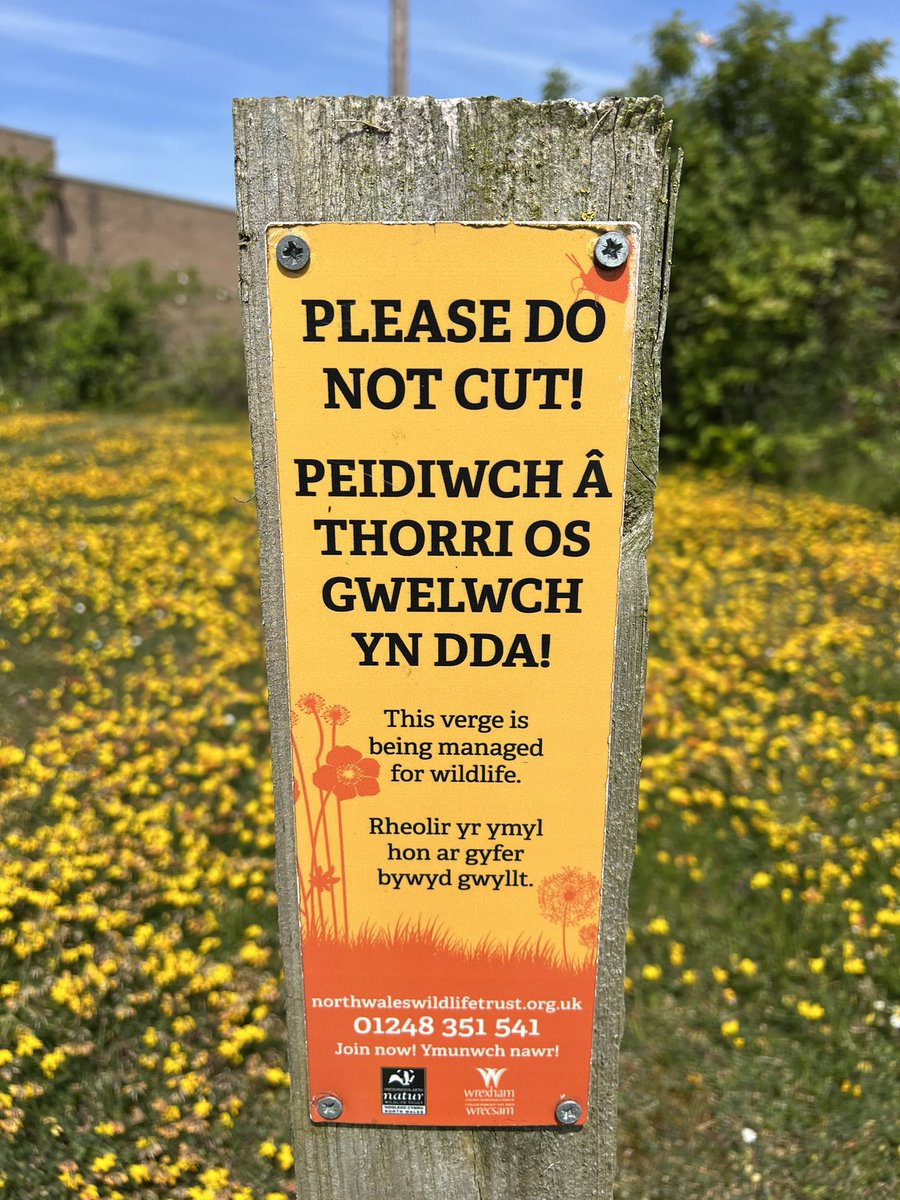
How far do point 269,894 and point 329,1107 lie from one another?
1.59 m

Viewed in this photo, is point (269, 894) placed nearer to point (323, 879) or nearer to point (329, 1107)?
point (329, 1107)

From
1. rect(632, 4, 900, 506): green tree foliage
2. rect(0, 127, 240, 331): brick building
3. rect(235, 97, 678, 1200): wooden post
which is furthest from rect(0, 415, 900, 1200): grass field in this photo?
rect(0, 127, 240, 331): brick building

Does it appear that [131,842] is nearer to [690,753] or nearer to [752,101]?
[690,753]

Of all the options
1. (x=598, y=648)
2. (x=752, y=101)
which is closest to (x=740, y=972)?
(x=598, y=648)

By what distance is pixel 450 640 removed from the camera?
1.39m

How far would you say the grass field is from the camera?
2.21 m

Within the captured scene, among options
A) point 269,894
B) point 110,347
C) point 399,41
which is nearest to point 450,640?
point 269,894

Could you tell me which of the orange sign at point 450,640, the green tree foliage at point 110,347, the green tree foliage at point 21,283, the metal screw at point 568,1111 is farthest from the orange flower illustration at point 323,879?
the green tree foliage at point 21,283

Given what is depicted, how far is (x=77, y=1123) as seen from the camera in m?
2.13

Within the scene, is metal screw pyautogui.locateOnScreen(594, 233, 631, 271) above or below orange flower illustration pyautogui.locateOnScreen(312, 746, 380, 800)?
above

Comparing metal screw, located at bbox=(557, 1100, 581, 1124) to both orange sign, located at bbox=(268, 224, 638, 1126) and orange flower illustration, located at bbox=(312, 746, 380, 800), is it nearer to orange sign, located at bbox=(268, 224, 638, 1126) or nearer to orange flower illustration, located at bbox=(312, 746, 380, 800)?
orange sign, located at bbox=(268, 224, 638, 1126)

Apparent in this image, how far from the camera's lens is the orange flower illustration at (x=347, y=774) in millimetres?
1434

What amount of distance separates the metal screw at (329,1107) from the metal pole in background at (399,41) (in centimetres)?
1034

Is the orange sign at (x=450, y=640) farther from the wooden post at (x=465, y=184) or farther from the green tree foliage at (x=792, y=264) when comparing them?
the green tree foliage at (x=792, y=264)
